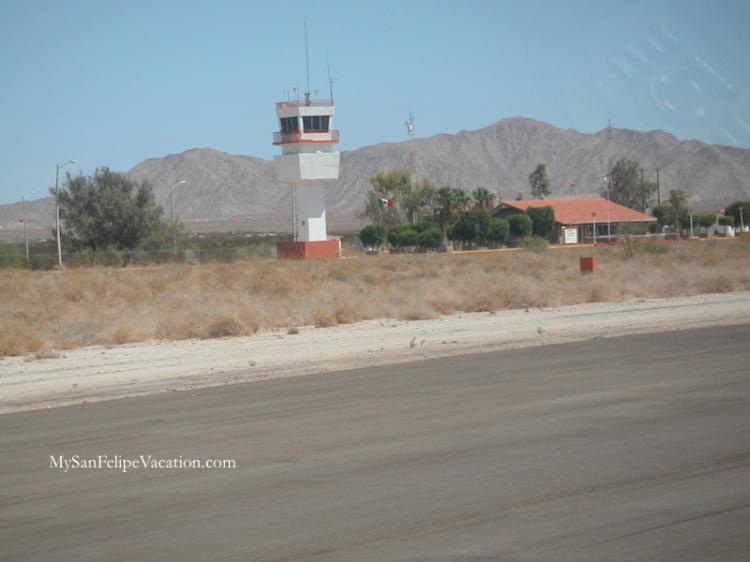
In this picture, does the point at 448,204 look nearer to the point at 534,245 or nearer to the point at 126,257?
the point at 534,245

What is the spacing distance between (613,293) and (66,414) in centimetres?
2580

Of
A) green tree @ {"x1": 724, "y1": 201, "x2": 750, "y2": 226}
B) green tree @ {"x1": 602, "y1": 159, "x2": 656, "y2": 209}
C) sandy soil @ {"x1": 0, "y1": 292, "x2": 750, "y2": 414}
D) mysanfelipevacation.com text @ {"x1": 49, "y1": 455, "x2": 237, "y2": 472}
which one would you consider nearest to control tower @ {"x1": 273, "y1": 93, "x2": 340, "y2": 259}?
sandy soil @ {"x1": 0, "y1": 292, "x2": 750, "y2": 414}

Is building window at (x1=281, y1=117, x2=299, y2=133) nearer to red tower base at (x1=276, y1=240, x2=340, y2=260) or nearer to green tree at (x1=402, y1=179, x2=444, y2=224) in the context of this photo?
red tower base at (x1=276, y1=240, x2=340, y2=260)

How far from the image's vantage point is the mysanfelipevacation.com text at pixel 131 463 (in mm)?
10922

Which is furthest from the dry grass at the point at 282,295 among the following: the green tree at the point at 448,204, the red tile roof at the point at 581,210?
the red tile roof at the point at 581,210

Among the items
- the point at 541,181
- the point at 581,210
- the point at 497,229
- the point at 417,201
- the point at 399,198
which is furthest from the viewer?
the point at 541,181

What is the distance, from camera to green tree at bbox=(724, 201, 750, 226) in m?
124

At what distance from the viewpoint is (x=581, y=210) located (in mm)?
122625

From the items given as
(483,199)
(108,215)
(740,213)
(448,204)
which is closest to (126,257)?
(108,215)

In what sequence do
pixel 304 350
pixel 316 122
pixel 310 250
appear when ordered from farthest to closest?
pixel 316 122, pixel 310 250, pixel 304 350

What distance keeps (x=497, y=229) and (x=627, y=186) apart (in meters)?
73.5

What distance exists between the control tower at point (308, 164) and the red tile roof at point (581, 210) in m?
37.5

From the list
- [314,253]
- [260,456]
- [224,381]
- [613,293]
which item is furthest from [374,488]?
[314,253]

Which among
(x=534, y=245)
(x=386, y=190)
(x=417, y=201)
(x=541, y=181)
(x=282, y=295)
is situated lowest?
(x=282, y=295)
